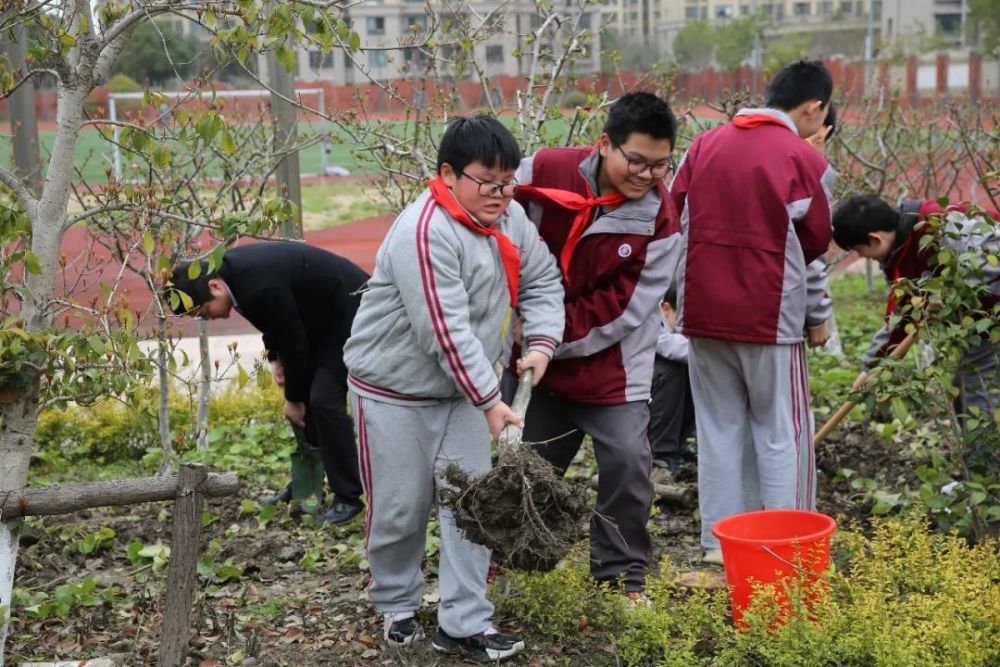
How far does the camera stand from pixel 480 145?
340cm

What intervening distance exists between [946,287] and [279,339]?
250 cm

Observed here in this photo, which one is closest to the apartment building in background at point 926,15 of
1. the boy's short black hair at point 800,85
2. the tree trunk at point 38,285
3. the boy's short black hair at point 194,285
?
the boy's short black hair at point 800,85

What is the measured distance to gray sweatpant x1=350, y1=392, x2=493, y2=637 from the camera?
3604mm

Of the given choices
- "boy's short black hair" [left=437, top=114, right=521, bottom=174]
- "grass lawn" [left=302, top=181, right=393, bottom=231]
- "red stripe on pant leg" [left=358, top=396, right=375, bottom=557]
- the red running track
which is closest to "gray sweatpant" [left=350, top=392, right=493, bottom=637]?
"red stripe on pant leg" [left=358, top=396, right=375, bottom=557]

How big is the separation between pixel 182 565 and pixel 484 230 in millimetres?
1283

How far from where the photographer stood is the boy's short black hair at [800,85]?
436cm

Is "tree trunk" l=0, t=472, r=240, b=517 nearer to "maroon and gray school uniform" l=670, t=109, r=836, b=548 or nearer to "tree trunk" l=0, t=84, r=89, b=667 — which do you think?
"tree trunk" l=0, t=84, r=89, b=667

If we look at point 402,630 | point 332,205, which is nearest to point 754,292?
point 402,630

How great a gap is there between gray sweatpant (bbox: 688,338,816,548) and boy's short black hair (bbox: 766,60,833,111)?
→ 877 mm

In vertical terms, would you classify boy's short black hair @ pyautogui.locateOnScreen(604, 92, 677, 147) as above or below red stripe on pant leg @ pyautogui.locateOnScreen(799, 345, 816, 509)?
above

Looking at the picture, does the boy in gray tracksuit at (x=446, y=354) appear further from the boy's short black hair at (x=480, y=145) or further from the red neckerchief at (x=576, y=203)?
the red neckerchief at (x=576, y=203)

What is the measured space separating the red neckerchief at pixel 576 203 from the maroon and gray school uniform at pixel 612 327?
0.06 feet

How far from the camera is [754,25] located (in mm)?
54969

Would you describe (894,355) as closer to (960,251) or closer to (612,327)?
(960,251)
